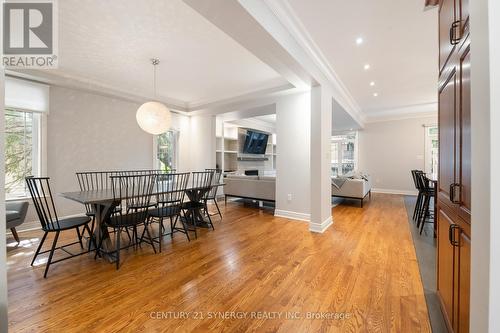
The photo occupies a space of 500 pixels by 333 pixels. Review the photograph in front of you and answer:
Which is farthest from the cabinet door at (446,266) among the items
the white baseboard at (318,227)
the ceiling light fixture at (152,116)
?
the ceiling light fixture at (152,116)

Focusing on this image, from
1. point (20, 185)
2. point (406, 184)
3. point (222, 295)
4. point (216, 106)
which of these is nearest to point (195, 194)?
point (222, 295)

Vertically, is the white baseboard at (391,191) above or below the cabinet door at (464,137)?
below

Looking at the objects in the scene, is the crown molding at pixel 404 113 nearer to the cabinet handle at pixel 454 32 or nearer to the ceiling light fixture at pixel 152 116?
the cabinet handle at pixel 454 32

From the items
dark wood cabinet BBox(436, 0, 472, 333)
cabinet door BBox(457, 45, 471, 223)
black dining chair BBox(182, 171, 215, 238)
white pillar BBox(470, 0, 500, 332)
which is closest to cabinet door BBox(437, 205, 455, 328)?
dark wood cabinet BBox(436, 0, 472, 333)

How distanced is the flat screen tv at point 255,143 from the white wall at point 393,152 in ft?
11.9

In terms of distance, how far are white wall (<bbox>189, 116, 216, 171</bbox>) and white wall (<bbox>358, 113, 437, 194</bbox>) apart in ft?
18.0

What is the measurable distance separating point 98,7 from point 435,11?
11.7ft

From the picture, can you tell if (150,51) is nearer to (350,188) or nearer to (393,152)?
(350,188)

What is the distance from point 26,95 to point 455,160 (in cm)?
555

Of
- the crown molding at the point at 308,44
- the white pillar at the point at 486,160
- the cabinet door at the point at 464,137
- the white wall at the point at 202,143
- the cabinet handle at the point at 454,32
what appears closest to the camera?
the white pillar at the point at 486,160

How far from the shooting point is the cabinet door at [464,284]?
1.05m

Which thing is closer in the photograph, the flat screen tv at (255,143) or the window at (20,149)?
the window at (20,149)

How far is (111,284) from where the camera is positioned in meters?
2.00

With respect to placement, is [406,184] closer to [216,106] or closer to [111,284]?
[216,106]
